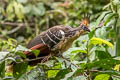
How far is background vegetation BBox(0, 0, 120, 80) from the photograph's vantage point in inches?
52.3

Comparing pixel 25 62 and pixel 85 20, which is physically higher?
pixel 85 20

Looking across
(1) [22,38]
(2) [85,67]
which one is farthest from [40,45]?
(1) [22,38]

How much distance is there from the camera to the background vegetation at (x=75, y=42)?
1330mm

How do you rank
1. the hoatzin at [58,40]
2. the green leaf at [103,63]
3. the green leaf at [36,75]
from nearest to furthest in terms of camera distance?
the green leaf at [103,63]
the green leaf at [36,75]
the hoatzin at [58,40]

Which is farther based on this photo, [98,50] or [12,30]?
[12,30]

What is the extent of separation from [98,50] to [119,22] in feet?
0.77

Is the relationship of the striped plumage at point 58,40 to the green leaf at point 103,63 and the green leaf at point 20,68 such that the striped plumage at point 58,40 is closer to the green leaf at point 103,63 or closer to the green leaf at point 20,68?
the green leaf at point 20,68

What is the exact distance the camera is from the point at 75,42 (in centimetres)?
218

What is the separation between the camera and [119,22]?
1771 mm

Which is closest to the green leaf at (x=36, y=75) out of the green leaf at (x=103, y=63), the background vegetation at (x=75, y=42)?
the background vegetation at (x=75, y=42)

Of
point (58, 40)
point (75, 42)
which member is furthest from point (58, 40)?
point (75, 42)

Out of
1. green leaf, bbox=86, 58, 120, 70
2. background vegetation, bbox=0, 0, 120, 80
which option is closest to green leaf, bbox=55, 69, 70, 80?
background vegetation, bbox=0, 0, 120, 80

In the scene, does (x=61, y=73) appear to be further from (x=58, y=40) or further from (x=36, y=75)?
(x=58, y=40)

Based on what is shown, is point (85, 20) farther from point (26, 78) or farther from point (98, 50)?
point (26, 78)
